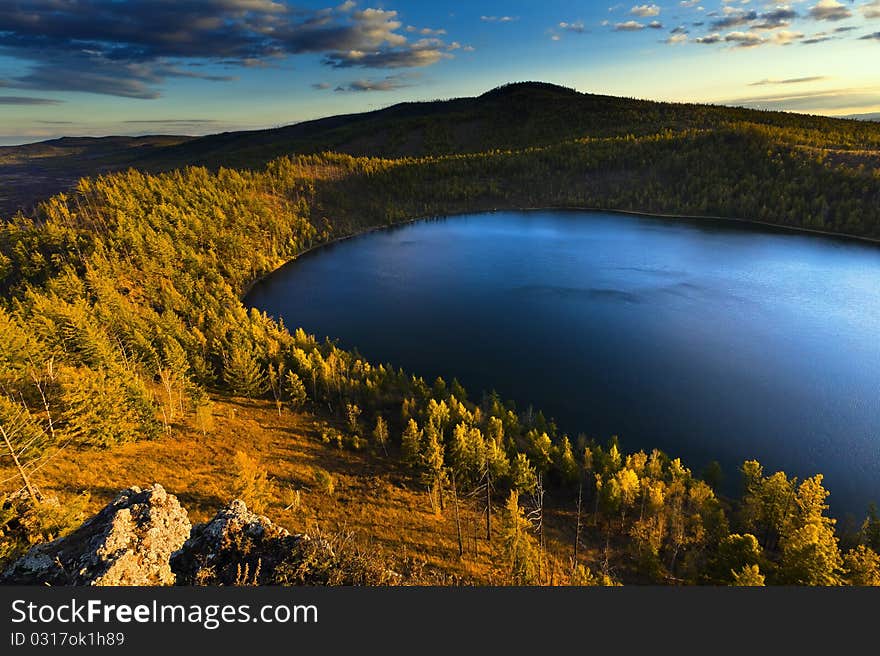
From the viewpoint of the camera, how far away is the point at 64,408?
45219 mm

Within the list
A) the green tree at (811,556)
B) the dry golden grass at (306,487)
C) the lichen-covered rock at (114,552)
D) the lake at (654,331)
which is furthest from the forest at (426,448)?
the lichen-covered rock at (114,552)

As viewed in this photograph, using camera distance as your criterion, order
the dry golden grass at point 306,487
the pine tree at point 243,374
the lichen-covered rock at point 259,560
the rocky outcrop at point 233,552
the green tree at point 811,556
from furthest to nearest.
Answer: the pine tree at point 243,374, the dry golden grass at point 306,487, the green tree at point 811,556, the rocky outcrop at point 233,552, the lichen-covered rock at point 259,560

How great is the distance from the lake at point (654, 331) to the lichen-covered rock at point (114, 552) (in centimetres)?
5878

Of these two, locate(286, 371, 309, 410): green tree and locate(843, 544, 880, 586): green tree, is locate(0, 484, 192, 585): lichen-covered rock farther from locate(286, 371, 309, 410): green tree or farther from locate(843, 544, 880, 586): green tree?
locate(843, 544, 880, 586): green tree

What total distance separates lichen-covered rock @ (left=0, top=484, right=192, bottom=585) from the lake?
2314 inches

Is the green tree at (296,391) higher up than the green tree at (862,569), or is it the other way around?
the green tree at (296,391)

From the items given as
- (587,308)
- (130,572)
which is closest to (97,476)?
(130,572)

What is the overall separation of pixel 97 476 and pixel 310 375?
1229 inches

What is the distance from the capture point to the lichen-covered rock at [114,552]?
13438 millimetres

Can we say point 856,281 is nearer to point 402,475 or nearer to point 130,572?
point 402,475

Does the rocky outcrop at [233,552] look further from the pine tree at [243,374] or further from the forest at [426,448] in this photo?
the pine tree at [243,374]

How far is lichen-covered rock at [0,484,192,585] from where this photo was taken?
13.4 m

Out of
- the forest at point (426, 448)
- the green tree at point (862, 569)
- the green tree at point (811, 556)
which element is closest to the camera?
the green tree at point (811, 556)

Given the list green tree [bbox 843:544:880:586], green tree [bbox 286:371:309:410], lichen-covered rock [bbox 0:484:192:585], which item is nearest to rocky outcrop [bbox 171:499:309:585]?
lichen-covered rock [bbox 0:484:192:585]
